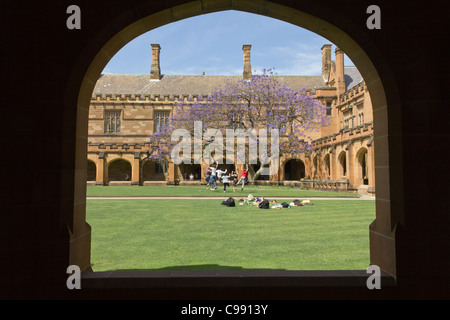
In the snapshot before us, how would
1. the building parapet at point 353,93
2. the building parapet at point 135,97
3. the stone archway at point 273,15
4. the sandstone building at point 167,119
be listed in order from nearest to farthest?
1. the stone archway at point 273,15
2. the building parapet at point 353,93
3. the sandstone building at point 167,119
4. the building parapet at point 135,97

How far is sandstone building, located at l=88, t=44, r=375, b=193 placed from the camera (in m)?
29.9

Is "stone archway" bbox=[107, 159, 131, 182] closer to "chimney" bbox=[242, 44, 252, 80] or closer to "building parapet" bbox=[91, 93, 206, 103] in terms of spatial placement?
"building parapet" bbox=[91, 93, 206, 103]

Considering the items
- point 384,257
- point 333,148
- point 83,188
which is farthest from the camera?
point 333,148

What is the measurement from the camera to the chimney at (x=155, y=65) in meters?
41.2

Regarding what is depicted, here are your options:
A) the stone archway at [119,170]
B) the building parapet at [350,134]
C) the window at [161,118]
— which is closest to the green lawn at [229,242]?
the building parapet at [350,134]

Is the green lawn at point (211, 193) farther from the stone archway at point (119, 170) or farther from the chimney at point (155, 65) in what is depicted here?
the chimney at point (155, 65)

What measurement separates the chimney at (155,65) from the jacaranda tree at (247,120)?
41.5 ft

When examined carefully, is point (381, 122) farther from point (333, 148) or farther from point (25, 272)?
point (333, 148)

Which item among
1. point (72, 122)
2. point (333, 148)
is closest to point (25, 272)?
point (72, 122)

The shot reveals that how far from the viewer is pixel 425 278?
2422mm

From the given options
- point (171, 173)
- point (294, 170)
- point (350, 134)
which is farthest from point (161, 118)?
point (350, 134)

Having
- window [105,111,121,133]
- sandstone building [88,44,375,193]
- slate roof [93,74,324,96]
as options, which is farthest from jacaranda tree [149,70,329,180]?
slate roof [93,74,324,96]
